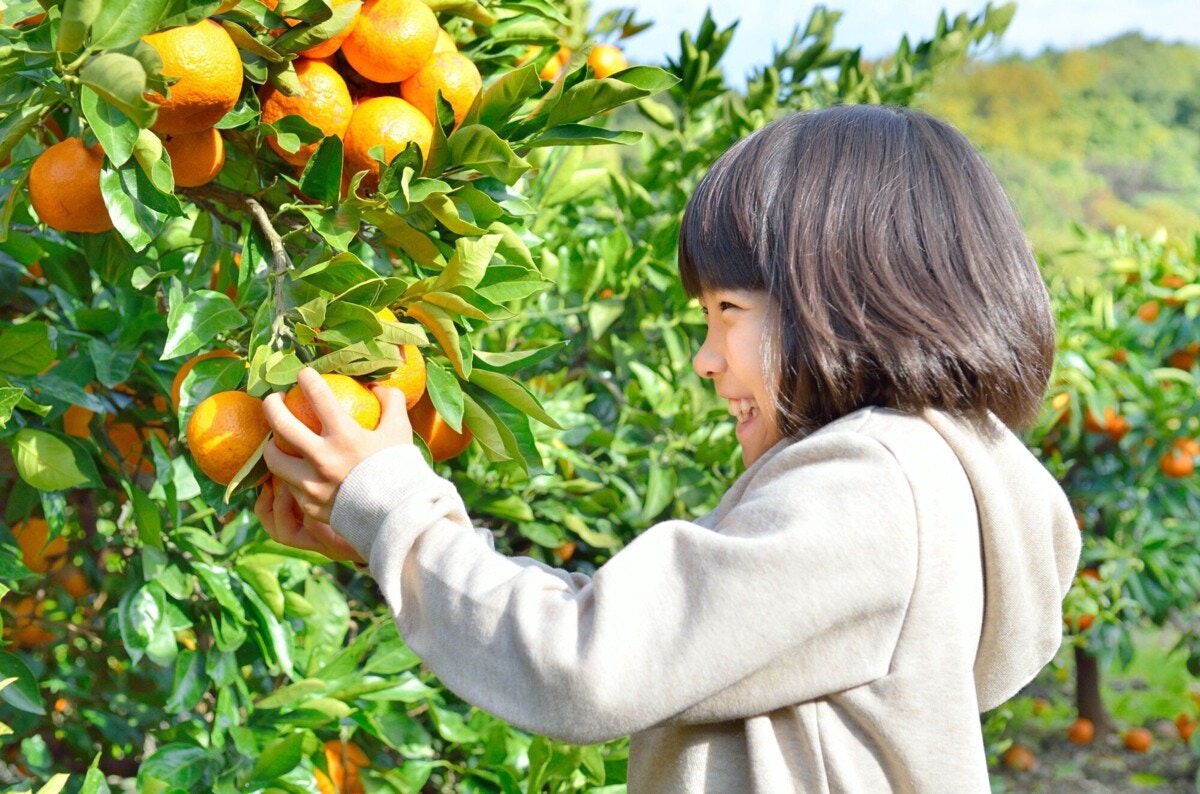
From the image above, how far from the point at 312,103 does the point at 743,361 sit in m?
0.39

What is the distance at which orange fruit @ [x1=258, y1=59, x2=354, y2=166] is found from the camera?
3.06ft

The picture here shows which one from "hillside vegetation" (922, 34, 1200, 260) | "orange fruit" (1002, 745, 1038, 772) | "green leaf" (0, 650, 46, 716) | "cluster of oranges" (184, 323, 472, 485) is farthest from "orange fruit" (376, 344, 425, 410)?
"hillside vegetation" (922, 34, 1200, 260)

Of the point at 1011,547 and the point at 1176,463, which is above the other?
the point at 1011,547

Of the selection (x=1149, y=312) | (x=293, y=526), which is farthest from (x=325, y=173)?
(x=1149, y=312)

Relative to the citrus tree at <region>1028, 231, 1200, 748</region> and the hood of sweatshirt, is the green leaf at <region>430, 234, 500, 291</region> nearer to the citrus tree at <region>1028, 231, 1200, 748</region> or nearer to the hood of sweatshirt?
the hood of sweatshirt

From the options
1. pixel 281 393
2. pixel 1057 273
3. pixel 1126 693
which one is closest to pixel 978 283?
pixel 281 393

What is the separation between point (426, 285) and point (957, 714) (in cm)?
51

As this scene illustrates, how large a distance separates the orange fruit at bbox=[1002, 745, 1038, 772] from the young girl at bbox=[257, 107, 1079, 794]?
2.67 meters

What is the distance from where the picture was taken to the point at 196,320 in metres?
0.91

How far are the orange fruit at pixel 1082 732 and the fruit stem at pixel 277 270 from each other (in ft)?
11.2

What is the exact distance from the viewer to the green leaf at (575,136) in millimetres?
952

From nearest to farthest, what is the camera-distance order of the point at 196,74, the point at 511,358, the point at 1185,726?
1. the point at 196,74
2. the point at 511,358
3. the point at 1185,726

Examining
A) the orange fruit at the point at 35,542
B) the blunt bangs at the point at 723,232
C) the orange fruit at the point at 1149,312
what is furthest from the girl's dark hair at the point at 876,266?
the orange fruit at the point at 1149,312

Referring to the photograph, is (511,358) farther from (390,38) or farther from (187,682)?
(187,682)
